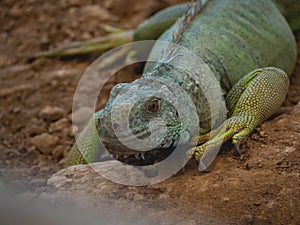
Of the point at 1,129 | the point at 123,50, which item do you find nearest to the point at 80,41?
→ the point at 123,50

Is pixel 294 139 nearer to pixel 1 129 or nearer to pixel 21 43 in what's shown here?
pixel 1 129

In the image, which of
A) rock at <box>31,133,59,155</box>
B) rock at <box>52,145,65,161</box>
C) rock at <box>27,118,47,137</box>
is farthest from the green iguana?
rock at <box>27,118,47,137</box>

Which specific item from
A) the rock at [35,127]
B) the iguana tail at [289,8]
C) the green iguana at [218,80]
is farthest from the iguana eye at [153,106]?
the iguana tail at [289,8]

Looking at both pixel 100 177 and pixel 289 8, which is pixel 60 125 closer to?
pixel 100 177

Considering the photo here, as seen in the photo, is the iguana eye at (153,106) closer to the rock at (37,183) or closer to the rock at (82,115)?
the rock at (37,183)

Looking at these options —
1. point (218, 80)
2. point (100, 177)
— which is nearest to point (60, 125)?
point (100, 177)

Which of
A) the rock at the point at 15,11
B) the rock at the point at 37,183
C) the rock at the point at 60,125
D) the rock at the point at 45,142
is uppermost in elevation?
the rock at the point at 15,11
